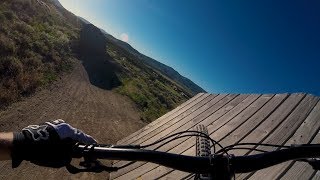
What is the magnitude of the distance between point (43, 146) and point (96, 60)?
42401 millimetres

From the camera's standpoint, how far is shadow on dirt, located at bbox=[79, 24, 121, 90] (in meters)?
36.9

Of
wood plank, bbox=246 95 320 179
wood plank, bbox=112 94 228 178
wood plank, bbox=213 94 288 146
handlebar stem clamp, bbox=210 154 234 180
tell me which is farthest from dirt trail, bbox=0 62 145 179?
handlebar stem clamp, bbox=210 154 234 180

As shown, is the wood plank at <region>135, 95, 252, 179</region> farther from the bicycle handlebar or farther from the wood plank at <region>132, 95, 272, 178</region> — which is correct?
the bicycle handlebar

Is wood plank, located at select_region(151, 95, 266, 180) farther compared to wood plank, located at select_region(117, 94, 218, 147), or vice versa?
wood plank, located at select_region(117, 94, 218, 147)

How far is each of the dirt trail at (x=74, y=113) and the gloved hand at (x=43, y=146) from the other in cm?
1152

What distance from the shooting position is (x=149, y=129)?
30.6 feet

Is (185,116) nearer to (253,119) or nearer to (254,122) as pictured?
(253,119)

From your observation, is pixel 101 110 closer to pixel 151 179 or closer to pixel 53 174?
pixel 53 174

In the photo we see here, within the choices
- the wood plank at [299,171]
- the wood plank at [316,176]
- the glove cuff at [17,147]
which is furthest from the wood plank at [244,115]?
the glove cuff at [17,147]

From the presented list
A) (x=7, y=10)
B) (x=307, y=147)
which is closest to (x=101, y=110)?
(x=7, y=10)

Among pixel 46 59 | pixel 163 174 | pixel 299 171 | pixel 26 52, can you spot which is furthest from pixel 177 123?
pixel 46 59

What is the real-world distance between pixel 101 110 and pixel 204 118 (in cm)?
1843

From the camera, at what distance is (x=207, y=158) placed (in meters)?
2.04

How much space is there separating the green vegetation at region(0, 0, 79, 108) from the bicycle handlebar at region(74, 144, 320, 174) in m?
Answer: 18.2
